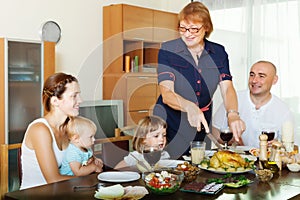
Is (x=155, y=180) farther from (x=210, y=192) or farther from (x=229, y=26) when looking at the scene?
(x=229, y=26)

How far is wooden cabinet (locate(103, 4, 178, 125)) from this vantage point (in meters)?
4.57

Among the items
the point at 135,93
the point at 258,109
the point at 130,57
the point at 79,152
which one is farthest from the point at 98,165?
the point at 130,57

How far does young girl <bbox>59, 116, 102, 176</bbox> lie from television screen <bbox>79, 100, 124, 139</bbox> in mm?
1553

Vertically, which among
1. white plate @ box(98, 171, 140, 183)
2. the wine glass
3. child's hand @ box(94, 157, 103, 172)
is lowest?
child's hand @ box(94, 157, 103, 172)

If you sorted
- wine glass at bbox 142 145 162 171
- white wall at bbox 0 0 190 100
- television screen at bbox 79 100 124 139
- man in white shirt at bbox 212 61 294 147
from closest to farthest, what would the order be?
wine glass at bbox 142 145 162 171 → man in white shirt at bbox 212 61 294 147 → white wall at bbox 0 0 190 100 → television screen at bbox 79 100 124 139

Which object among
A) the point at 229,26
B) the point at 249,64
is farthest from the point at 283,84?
the point at 229,26

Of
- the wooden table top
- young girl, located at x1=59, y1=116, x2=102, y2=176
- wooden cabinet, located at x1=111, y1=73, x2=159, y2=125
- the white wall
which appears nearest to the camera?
the wooden table top

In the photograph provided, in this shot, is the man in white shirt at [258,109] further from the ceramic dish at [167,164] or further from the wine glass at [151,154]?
the wine glass at [151,154]

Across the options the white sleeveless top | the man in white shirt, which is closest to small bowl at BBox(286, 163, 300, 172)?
the man in white shirt

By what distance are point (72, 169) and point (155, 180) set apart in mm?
717

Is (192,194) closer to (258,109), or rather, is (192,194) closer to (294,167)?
(294,167)

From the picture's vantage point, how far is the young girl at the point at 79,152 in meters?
2.20

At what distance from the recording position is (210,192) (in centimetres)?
162

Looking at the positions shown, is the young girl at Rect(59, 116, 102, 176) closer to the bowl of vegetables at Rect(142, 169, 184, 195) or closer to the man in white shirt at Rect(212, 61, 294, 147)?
the bowl of vegetables at Rect(142, 169, 184, 195)
